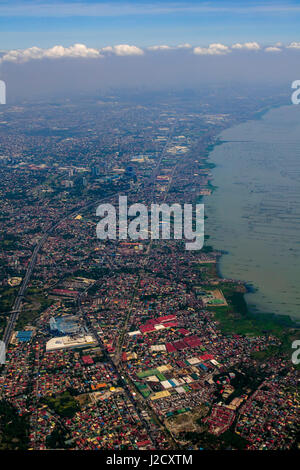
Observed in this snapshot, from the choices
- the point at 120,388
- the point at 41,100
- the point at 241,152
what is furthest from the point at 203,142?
the point at 41,100

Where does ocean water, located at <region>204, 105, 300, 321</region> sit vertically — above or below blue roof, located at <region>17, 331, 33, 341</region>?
above

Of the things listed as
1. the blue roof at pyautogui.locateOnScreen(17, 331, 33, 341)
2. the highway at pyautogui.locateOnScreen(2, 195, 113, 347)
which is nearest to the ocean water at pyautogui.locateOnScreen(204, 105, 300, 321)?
the blue roof at pyautogui.locateOnScreen(17, 331, 33, 341)

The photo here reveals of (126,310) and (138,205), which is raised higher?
(138,205)

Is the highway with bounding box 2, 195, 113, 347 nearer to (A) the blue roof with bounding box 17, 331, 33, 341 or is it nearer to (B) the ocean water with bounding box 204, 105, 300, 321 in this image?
(A) the blue roof with bounding box 17, 331, 33, 341

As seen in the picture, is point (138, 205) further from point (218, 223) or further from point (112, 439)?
point (112, 439)

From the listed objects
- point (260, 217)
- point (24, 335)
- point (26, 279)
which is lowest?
point (24, 335)

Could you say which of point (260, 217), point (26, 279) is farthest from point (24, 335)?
point (260, 217)

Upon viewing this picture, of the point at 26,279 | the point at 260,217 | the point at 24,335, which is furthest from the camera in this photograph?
the point at 260,217

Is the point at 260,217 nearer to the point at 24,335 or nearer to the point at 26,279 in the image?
the point at 26,279
